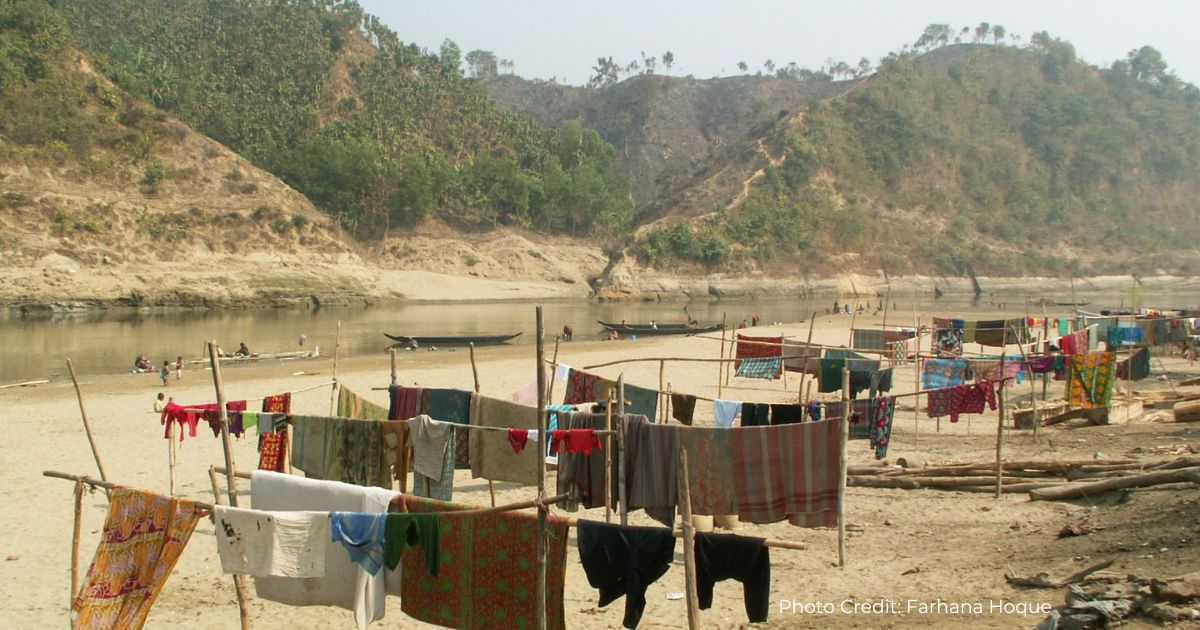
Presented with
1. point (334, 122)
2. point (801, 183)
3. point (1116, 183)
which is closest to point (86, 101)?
point (334, 122)

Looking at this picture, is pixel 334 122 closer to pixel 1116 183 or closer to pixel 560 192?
pixel 560 192

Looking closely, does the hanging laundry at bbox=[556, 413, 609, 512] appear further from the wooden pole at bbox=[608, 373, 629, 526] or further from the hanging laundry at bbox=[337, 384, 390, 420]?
the hanging laundry at bbox=[337, 384, 390, 420]

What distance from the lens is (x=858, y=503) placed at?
1157cm

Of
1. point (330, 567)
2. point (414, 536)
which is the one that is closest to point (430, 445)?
point (330, 567)

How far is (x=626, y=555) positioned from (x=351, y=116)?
279 feet

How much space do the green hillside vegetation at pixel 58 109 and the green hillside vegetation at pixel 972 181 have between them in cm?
3600

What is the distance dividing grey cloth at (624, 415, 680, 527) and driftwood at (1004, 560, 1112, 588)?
2921mm

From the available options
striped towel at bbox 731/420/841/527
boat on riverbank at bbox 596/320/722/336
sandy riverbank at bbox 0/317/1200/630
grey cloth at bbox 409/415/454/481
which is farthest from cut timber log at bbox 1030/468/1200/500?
boat on riverbank at bbox 596/320/722/336

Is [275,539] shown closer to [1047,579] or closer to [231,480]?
[231,480]

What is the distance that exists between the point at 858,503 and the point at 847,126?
284ft

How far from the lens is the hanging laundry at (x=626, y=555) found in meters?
6.47

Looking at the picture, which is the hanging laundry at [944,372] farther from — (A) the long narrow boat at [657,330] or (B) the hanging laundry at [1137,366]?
(A) the long narrow boat at [657,330]

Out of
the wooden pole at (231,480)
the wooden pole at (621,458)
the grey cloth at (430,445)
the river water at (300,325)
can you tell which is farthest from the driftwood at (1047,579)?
the river water at (300,325)

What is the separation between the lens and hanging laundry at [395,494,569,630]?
643 cm
